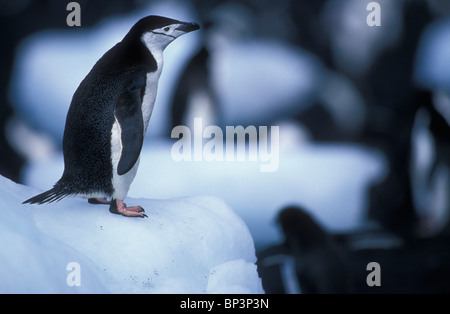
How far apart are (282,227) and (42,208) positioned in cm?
75

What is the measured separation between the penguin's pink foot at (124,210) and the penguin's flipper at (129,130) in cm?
12

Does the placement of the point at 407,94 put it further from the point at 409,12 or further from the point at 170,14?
the point at 170,14

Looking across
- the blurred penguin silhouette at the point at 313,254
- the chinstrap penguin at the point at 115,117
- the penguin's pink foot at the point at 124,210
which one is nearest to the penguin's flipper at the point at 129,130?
the chinstrap penguin at the point at 115,117

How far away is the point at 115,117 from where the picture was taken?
134 centimetres

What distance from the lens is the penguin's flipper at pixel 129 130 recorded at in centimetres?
132

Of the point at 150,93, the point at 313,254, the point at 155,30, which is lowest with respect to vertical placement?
the point at 313,254

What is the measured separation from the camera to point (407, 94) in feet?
4.76

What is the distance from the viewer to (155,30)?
1.39m

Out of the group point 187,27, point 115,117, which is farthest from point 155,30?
point 115,117

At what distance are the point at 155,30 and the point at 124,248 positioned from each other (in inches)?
26.5

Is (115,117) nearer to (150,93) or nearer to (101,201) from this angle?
(150,93)

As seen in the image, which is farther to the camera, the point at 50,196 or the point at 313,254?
the point at 313,254

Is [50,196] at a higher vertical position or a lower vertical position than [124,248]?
higher

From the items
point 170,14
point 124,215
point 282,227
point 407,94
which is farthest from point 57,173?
point 407,94
